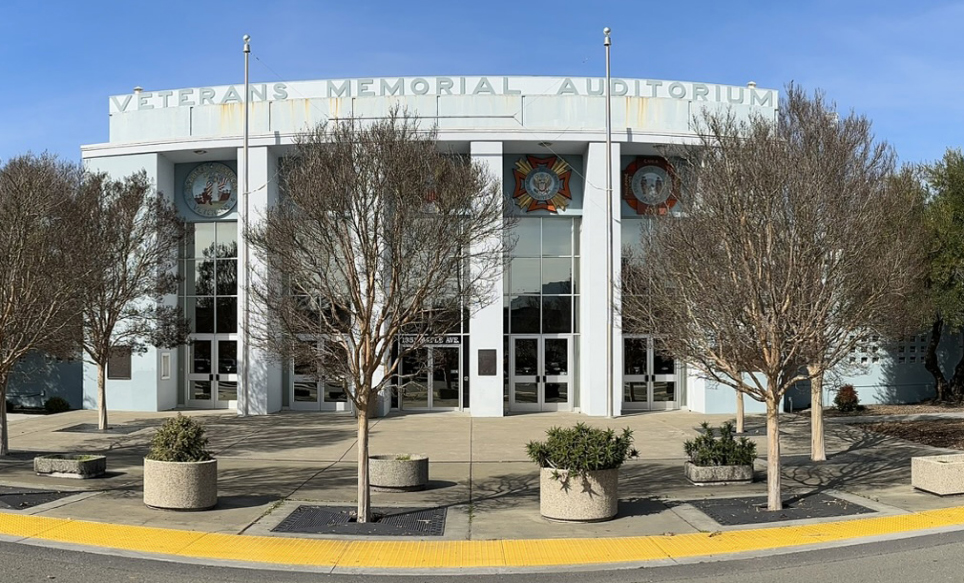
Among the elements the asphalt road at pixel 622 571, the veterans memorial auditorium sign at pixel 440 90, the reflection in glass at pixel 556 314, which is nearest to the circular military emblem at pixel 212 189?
the veterans memorial auditorium sign at pixel 440 90

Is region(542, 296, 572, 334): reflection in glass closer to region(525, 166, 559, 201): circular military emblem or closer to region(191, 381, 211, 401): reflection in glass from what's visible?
region(525, 166, 559, 201): circular military emblem

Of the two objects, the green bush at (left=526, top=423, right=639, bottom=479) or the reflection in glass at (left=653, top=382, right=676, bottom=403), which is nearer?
the green bush at (left=526, top=423, right=639, bottom=479)

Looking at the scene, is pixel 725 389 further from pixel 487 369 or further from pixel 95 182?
pixel 95 182

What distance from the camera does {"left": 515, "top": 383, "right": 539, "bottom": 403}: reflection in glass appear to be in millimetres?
26656

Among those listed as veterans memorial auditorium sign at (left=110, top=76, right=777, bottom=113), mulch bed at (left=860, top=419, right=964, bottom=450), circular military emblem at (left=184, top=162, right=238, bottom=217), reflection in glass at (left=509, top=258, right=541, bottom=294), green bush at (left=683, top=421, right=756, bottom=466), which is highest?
veterans memorial auditorium sign at (left=110, top=76, right=777, bottom=113)

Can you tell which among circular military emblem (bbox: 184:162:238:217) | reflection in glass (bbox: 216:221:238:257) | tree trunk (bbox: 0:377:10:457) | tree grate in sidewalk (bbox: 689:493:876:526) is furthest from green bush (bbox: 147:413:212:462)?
circular military emblem (bbox: 184:162:238:217)

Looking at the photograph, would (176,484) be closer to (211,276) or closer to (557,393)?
(557,393)

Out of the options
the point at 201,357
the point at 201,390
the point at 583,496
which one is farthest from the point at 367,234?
the point at 201,390

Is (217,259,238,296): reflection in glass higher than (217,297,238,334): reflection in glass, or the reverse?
(217,259,238,296): reflection in glass

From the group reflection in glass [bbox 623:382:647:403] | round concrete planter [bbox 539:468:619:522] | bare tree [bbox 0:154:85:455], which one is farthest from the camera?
reflection in glass [bbox 623:382:647:403]

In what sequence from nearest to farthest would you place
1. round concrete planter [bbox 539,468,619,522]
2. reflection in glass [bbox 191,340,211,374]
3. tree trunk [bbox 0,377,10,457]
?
1. round concrete planter [bbox 539,468,619,522]
2. tree trunk [bbox 0,377,10,457]
3. reflection in glass [bbox 191,340,211,374]

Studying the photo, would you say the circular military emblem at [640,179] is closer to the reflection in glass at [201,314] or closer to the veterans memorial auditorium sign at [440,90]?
the veterans memorial auditorium sign at [440,90]

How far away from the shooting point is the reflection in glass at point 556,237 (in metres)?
26.9

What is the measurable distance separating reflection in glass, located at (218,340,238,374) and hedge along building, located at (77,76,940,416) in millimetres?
53
